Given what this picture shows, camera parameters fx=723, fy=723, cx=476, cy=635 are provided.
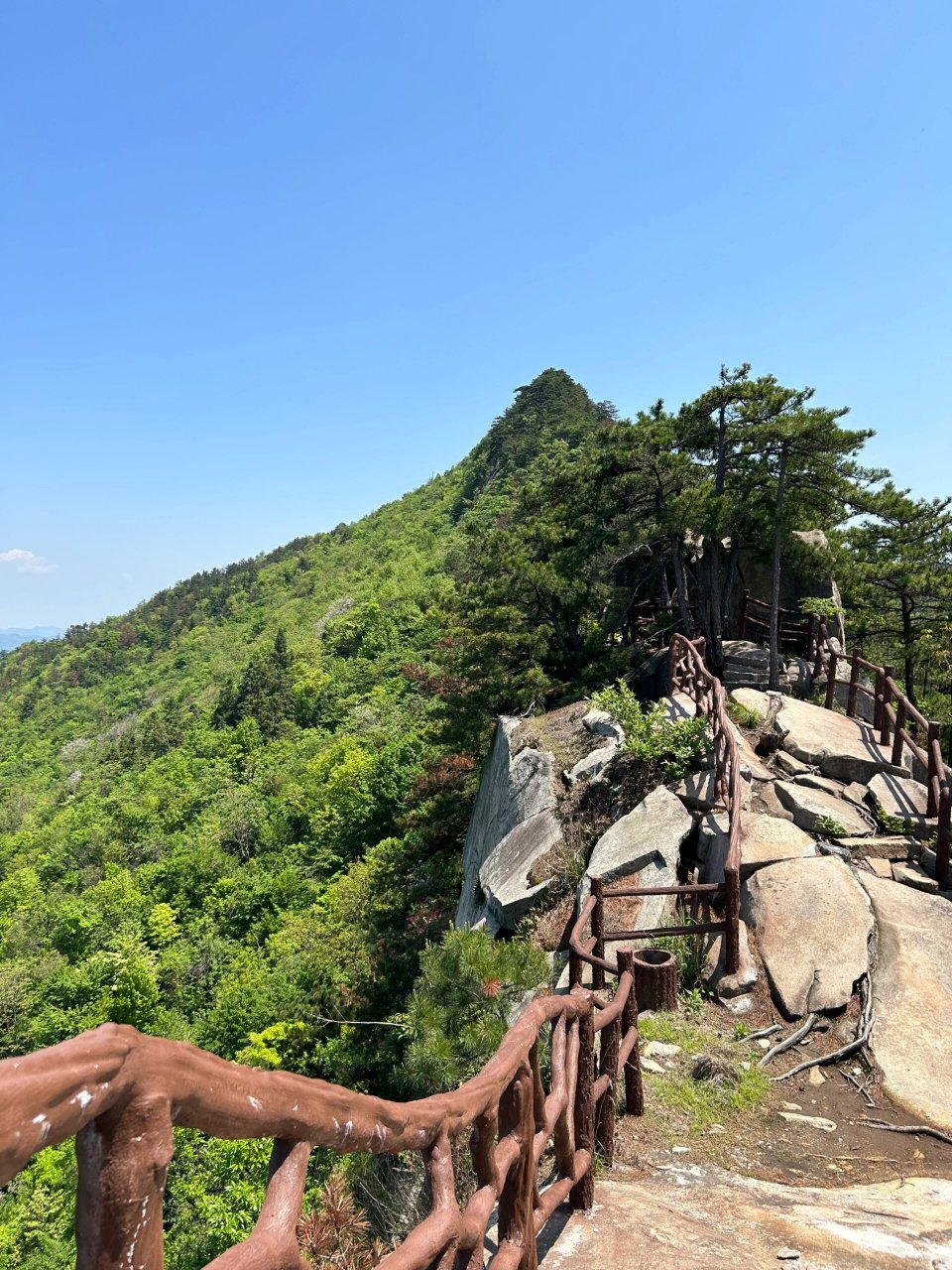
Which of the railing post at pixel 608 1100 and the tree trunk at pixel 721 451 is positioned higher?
the tree trunk at pixel 721 451

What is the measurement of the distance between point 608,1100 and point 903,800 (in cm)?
710

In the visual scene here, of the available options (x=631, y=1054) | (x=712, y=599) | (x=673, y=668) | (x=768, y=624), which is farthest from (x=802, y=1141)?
(x=768, y=624)

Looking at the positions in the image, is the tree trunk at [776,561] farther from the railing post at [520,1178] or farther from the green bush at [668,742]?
the railing post at [520,1178]

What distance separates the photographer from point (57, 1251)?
48.1ft

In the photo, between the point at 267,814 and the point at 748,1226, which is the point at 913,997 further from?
the point at 267,814

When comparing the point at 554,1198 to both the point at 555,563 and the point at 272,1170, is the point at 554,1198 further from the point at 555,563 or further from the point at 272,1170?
the point at 555,563

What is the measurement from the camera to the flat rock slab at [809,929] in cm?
568

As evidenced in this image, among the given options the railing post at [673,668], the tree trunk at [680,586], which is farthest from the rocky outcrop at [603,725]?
the tree trunk at [680,586]

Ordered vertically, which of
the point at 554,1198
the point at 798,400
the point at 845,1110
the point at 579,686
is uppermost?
the point at 798,400

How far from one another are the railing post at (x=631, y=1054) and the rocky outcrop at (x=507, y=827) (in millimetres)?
4744

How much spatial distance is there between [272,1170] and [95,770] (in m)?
66.4

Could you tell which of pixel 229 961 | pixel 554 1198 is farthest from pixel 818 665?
pixel 229 961

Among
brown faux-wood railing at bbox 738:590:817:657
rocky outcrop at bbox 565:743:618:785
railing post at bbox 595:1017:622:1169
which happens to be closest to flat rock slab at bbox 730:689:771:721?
rocky outcrop at bbox 565:743:618:785

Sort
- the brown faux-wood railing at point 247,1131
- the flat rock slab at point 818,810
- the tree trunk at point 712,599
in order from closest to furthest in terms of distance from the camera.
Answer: the brown faux-wood railing at point 247,1131 → the flat rock slab at point 818,810 → the tree trunk at point 712,599
